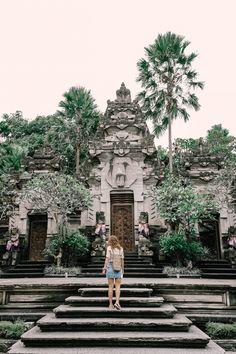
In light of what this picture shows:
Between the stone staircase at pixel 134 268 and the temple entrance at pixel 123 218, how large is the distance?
3.25ft

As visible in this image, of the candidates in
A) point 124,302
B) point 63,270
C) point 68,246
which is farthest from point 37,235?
point 124,302

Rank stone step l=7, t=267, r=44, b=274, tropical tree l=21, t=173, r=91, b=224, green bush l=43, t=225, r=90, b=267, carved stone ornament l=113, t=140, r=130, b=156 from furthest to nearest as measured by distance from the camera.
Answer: carved stone ornament l=113, t=140, r=130, b=156, stone step l=7, t=267, r=44, b=274, tropical tree l=21, t=173, r=91, b=224, green bush l=43, t=225, r=90, b=267

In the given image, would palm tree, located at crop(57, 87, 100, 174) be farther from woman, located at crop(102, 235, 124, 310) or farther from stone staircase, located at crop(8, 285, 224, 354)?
stone staircase, located at crop(8, 285, 224, 354)

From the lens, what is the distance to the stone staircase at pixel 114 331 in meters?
5.18

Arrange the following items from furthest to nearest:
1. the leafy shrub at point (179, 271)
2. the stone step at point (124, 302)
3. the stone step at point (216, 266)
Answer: the stone step at point (216, 266) < the leafy shrub at point (179, 271) < the stone step at point (124, 302)

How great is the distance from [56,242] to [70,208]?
1.65 meters

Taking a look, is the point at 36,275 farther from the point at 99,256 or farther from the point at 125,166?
the point at 125,166

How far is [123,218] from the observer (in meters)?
16.8

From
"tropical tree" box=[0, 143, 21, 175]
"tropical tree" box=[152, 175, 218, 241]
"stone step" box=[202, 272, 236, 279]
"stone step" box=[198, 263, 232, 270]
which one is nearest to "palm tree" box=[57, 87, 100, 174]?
"tropical tree" box=[0, 143, 21, 175]

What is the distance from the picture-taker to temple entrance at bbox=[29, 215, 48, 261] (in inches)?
679

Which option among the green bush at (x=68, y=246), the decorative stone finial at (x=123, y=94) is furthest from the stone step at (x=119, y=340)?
the decorative stone finial at (x=123, y=94)

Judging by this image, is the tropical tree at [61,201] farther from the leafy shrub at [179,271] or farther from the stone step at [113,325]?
the stone step at [113,325]

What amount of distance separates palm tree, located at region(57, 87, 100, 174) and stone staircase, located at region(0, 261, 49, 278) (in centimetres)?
1102

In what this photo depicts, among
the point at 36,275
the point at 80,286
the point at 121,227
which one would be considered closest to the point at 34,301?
the point at 80,286
